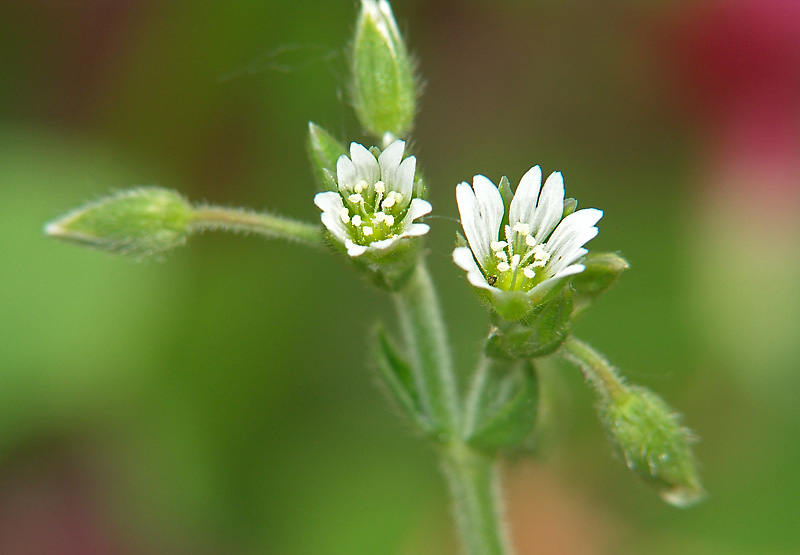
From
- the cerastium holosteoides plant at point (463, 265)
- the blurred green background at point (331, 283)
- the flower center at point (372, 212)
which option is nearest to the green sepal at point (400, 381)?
the cerastium holosteoides plant at point (463, 265)

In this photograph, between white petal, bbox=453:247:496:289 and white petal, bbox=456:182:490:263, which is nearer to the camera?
white petal, bbox=453:247:496:289

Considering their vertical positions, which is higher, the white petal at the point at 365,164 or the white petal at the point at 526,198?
the white petal at the point at 365,164

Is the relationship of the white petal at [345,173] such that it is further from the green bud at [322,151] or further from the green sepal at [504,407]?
the green sepal at [504,407]

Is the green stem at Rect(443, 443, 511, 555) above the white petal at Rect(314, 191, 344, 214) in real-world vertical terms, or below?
below

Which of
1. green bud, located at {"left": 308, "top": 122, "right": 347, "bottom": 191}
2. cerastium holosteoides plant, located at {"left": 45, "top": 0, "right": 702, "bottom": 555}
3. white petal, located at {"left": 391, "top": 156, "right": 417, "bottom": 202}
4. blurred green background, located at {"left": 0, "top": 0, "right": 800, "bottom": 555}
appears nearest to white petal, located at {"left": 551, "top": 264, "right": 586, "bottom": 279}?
cerastium holosteoides plant, located at {"left": 45, "top": 0, "right": 702, "bottom": 555}

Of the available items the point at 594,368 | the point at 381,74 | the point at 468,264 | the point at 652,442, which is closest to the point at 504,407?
the point at 594,368

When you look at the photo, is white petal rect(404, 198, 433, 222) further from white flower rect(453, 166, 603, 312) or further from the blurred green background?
the blurred green background
